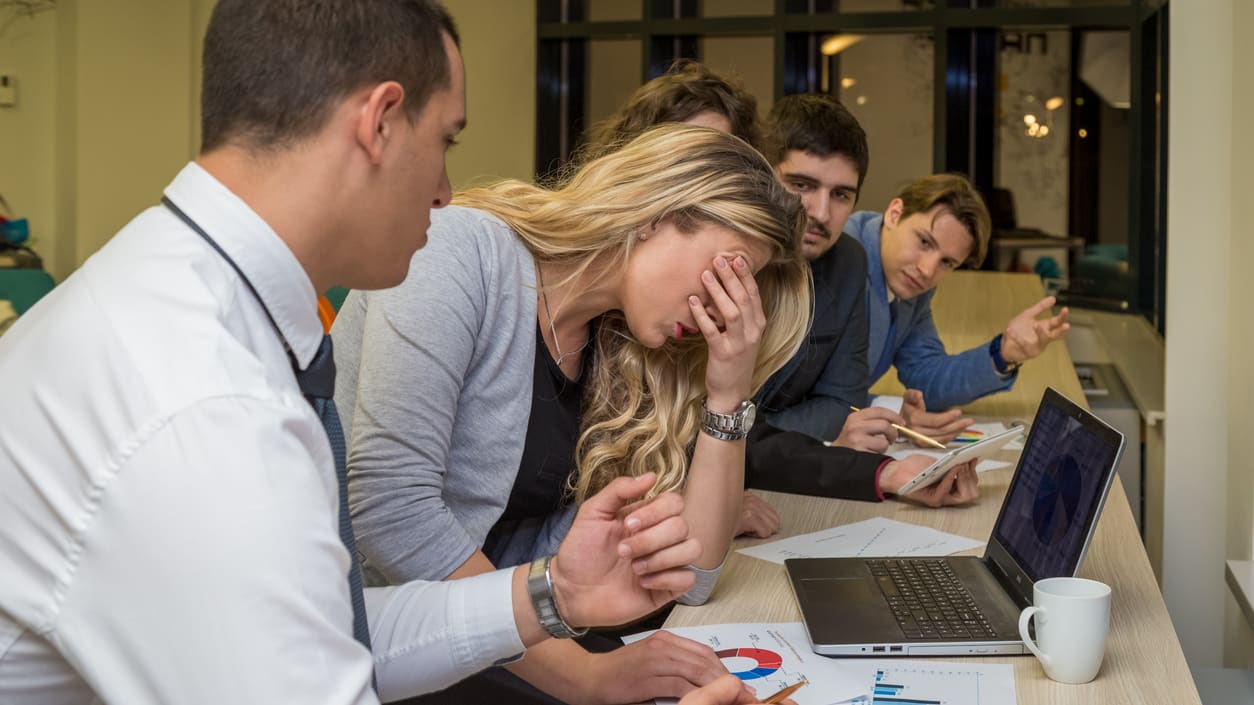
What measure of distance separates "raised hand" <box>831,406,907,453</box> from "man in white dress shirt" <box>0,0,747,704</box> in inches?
60.1

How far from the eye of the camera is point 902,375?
3.15 m

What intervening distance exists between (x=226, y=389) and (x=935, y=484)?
152 centimetres

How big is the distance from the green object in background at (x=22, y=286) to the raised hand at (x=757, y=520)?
3.84 meters

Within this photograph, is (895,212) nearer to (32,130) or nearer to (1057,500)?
(1057,500)

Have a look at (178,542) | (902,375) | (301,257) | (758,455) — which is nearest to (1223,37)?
(902,375)

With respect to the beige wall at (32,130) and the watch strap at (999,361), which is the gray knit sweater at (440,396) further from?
the beige wall at (32,130)

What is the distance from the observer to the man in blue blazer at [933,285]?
9.48 ft

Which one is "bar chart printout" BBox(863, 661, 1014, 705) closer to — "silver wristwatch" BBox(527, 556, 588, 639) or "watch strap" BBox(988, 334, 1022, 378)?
"silver wristwatch" BBox(527, 556, 588, 639)

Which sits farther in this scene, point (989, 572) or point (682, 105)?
point (682, 105)

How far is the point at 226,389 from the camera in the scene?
758mm

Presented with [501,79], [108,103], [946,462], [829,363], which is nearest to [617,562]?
[946,462]

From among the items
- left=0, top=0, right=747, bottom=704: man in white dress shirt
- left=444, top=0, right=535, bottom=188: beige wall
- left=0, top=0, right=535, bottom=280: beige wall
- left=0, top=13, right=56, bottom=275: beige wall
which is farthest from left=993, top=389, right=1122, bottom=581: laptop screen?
left=0, top=13, right=56, bottom=275: beige wall

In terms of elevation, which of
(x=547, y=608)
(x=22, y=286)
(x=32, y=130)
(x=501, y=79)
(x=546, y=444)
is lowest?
(x=547, y=608)

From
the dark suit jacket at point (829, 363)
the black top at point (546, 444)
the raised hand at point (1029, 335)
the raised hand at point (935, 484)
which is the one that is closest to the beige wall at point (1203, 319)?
the raised hand at point (1029, 335)
